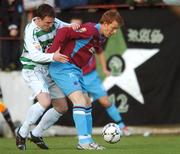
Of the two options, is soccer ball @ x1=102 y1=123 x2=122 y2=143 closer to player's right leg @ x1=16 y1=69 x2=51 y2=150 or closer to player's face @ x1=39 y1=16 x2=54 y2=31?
player's right leg @ x1=16 y1=69 x2=51 y2=150

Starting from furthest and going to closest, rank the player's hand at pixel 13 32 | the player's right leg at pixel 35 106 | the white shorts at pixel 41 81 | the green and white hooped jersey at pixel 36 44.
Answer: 1. the player's hand at pixel 13 32
2. the white shorts at pixel 41 81
3. the player's right leg at pixel 35 106
4. the green and white hooped jersey at pixel 36 44

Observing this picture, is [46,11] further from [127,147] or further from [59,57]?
[127,147]

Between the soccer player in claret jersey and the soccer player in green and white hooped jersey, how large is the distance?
165 millimetres

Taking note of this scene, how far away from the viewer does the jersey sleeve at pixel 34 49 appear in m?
11.3

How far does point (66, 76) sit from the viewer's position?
11.4 metres

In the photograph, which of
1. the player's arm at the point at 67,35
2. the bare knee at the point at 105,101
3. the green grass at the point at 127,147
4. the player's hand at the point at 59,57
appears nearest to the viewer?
the green grass at the point at 127,147

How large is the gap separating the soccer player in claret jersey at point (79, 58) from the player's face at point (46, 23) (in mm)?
247

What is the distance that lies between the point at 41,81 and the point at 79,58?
0.68m

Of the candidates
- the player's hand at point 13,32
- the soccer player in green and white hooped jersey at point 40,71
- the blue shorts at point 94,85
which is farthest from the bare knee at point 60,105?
the player's hand at point 13,32

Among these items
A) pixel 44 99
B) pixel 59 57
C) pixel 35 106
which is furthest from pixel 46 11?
pixel 35 106

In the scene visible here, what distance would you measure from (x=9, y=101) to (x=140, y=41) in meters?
2.95

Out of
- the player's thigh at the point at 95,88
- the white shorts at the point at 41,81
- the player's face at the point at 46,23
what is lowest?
the player's thigh at the point at 95,88

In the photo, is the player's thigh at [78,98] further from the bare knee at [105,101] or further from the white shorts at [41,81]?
the bare knee at [105,101]

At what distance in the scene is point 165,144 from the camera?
12898 mm
